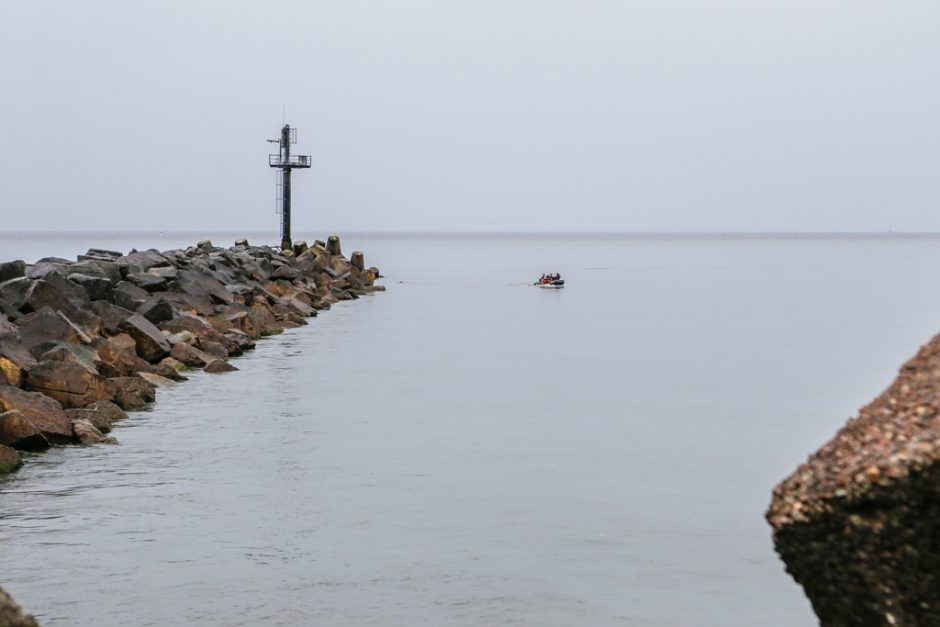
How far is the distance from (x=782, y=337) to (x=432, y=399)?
66.7 ft

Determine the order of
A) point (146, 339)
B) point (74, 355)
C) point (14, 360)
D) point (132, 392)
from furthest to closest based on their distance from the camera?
point (146, 339) → point (132, 392) → point (74, 355) → point (14, 360)

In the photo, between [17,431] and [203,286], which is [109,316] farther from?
[203,286]

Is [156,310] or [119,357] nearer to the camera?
[119,357]

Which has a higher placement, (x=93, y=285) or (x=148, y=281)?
(x=93, y=285)

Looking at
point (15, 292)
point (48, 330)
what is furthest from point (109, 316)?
point (48, 330)

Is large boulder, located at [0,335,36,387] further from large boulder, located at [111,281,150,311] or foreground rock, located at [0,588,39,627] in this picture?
foreground rock, located at [0,588,39,627]

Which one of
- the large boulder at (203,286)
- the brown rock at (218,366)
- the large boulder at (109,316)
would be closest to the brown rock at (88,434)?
the large boulder at (109,316)

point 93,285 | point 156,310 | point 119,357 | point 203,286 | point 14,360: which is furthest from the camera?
point 203,286

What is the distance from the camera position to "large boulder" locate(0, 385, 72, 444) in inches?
645

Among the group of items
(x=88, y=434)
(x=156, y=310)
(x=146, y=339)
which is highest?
(x=156, y=310)

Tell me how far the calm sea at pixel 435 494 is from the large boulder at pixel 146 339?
131 cm

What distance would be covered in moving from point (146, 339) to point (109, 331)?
75 cm

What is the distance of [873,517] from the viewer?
177 inches

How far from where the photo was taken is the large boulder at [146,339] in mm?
24328
